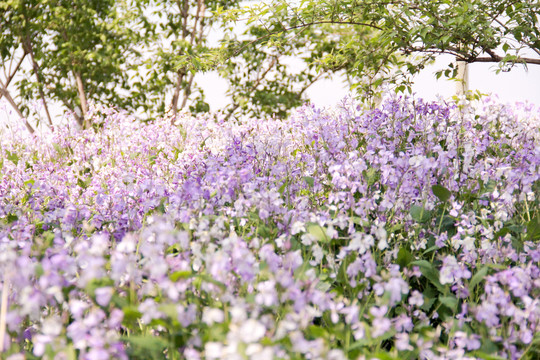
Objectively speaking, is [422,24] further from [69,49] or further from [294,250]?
[69,49]

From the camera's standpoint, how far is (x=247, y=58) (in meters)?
9.89

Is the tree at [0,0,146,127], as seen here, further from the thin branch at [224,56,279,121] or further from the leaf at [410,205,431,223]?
the leaf at [410,205,431,223]

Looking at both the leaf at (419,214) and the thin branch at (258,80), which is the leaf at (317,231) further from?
the thin branch at (258,80)

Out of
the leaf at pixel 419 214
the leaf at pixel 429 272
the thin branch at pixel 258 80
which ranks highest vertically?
the leaf at pixel 419 214

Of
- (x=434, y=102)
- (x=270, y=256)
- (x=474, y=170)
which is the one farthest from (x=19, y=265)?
(x=434, y=102)

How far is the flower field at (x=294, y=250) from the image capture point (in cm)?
175

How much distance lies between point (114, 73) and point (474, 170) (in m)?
8.40

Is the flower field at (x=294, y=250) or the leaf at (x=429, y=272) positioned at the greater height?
the flower field at (x=294, y=250)

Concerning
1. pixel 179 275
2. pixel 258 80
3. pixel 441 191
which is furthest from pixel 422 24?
pixel 258 80

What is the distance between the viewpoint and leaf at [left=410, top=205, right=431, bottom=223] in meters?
3.01

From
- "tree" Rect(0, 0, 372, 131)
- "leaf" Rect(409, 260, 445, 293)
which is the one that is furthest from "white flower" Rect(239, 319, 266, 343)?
"tree" Rect(0, 0, 372, 131)

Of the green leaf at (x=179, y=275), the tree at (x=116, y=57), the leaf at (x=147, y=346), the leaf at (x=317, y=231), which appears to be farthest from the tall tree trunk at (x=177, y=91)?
the green leaf at (x=179, y=275)

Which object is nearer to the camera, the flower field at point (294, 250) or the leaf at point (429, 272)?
the flower field at point (294, 250)

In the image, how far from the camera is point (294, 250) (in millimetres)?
2674
